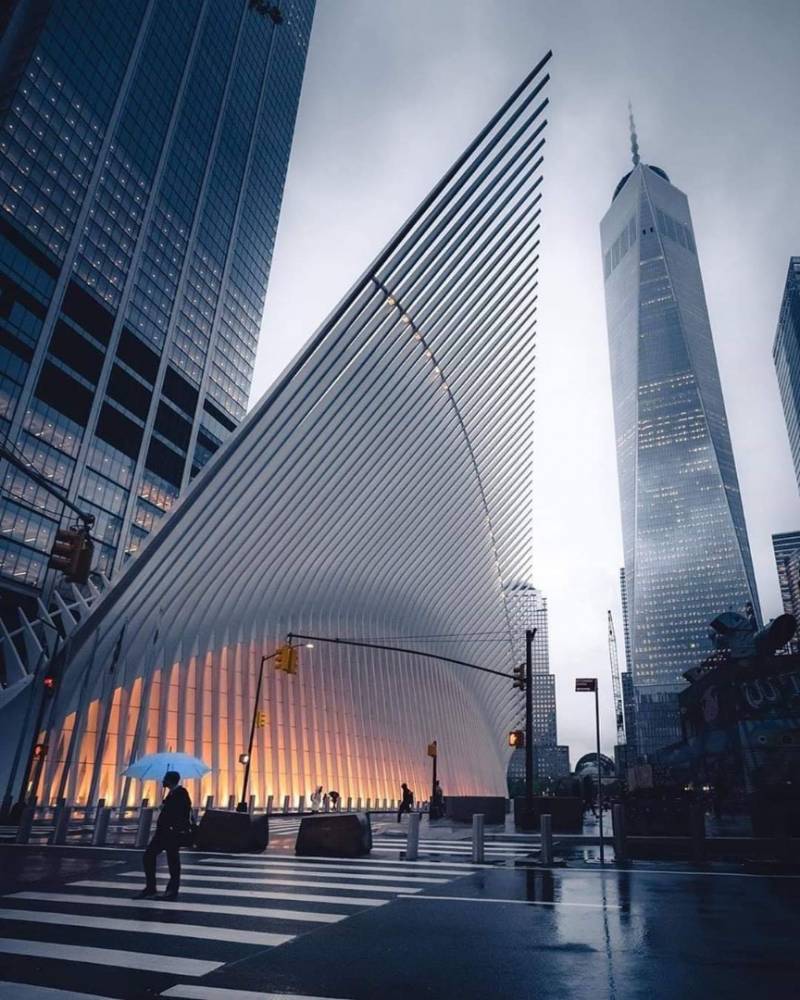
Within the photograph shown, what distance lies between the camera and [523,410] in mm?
47062

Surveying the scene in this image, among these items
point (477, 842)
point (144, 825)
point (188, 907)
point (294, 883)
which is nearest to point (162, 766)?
point (144, 825)

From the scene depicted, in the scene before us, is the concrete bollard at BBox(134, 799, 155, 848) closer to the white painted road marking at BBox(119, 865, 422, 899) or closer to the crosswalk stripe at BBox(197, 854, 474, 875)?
the crosswalk stripe at BBox(197, 854, 474, 875)

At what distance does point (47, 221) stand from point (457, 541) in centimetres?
4914

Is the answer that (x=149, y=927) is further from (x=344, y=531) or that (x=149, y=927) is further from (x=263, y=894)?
(x=344, y=531)

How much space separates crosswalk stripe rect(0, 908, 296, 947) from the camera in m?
6.88

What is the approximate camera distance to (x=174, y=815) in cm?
966

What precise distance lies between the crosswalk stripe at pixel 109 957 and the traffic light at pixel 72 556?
7564 millimetres

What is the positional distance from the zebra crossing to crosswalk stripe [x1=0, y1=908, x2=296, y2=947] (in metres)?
0.01

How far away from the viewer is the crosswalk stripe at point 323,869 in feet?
37.5

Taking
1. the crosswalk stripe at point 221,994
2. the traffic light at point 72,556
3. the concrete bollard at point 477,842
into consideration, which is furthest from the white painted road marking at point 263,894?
the traffic light at point 72,556

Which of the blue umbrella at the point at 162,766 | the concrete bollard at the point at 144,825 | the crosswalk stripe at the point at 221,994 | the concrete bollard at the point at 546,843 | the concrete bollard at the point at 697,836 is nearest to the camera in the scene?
the crosswalk stripe at the point at 221,994

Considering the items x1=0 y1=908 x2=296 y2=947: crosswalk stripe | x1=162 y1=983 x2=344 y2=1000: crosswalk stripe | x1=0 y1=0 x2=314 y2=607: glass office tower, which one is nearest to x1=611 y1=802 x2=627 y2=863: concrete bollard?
x1=0 y1=908 x2=296 y2=947: crosswalk stripe

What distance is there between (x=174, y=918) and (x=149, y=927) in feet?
1.83

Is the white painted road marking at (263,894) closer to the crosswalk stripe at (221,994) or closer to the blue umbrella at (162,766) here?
the crosswalk stripe at (221,994)
